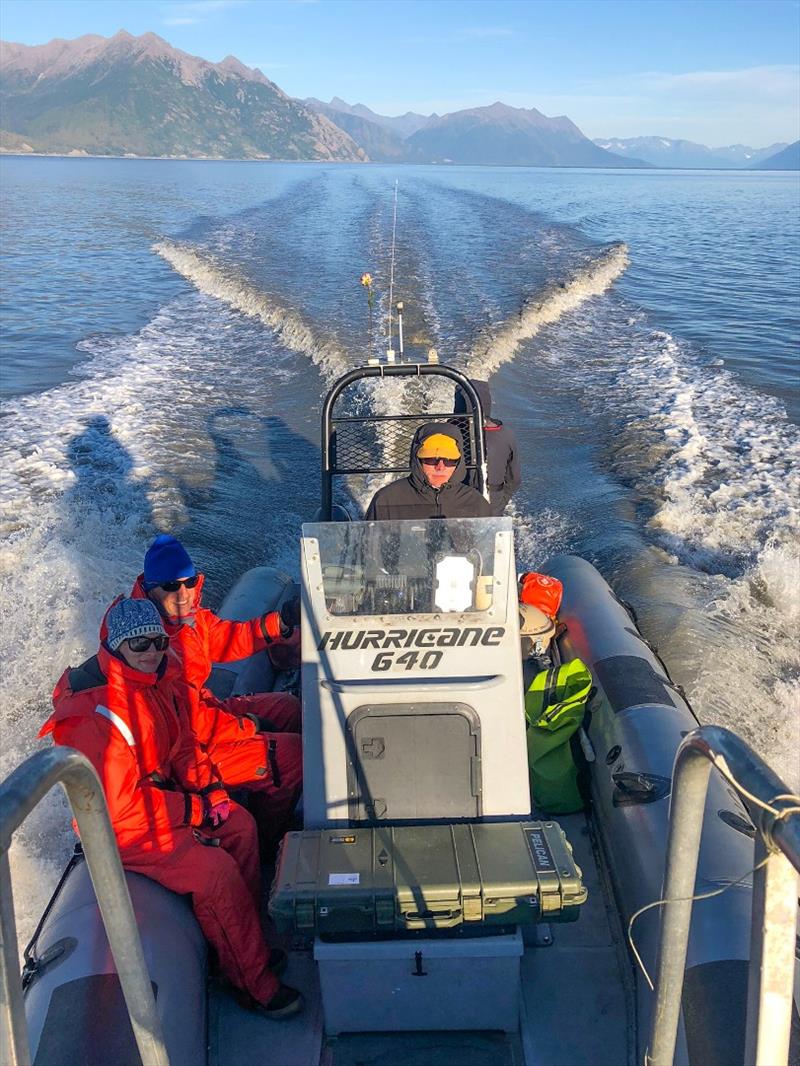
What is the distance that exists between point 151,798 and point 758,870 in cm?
182

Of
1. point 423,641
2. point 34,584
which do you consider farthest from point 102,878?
point 34,584

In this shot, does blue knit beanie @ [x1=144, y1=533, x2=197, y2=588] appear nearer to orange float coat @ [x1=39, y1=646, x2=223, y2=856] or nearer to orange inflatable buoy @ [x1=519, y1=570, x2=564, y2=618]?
orange float coat @ [x1=39, y1=646, x2=223, y2=856]

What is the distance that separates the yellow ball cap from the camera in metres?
3.62

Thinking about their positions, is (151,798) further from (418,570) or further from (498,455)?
(498,455)

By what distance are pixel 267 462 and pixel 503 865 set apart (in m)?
6.45

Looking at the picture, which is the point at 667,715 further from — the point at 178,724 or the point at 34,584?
the point at 34,584

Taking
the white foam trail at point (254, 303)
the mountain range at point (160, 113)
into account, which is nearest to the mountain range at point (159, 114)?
the mountain range at point (160, 113)

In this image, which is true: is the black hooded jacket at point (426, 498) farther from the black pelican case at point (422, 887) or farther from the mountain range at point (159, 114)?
the mountain range at point (159, 114)

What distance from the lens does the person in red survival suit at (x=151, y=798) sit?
233 centimetres

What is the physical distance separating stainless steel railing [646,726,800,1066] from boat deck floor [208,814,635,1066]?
1.27 metres

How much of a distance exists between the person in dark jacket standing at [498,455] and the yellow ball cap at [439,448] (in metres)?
1.19

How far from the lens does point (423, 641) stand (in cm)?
246

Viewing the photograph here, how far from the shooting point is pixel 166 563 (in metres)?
3.08

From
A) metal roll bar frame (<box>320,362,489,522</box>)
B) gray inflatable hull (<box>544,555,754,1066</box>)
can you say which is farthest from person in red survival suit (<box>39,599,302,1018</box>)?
metal roll bar frame (<box>320,362,489,522</box>)
